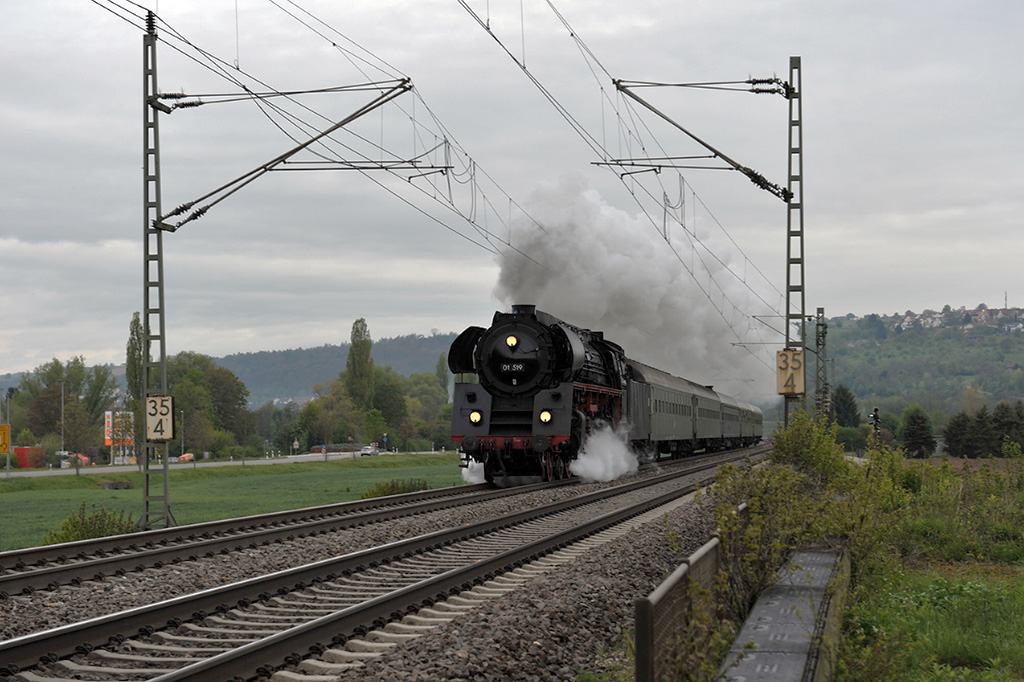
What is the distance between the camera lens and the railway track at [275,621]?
7.26 m

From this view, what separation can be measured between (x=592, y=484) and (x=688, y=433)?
17813 mm

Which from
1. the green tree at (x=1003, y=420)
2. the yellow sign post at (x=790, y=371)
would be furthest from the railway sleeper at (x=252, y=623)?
the green tree at (x=1003, y=420)

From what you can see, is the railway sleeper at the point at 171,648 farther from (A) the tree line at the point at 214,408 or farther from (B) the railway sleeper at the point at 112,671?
(A) the tree line at the point at 214,408

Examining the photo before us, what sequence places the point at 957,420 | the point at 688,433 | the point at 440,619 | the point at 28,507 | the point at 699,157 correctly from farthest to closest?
1. the point at 957,420
2. the point at 688,433
3. the point at 28,507
4. the point at 699,157
5. the point at 440,619

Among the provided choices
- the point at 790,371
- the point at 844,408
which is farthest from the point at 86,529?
the point at 844,408

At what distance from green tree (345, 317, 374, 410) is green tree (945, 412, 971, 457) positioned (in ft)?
194

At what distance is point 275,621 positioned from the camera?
895cm

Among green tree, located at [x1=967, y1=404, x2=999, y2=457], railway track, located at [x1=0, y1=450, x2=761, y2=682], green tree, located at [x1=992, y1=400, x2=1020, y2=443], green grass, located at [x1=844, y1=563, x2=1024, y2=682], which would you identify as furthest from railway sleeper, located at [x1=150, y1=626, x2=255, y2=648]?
green tree, located at [x1=992, y1=400, x2=1020, y2=443]

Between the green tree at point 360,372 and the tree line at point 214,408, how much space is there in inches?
4.3

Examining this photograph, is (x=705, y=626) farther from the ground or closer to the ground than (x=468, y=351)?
closer to the ground

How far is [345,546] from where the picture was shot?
44.3 feet

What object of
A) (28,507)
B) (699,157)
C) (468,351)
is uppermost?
(699,157)

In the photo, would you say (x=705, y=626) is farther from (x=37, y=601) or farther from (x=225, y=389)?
(x=225, y=389)

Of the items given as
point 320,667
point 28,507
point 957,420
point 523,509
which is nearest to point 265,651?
point 320,667
